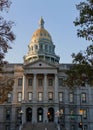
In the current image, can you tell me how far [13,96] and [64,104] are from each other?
12.3 m

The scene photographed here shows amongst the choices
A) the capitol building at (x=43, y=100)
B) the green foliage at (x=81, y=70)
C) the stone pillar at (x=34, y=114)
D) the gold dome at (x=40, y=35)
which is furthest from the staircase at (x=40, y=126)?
the green foliage at (x=81, y=70)

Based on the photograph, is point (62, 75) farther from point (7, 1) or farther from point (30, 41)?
point (7, 1)

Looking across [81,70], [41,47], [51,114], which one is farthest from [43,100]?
[81,70]

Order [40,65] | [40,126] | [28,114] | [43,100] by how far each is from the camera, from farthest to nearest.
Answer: [40,65] → [28,114] → [43,100] → [40,126]

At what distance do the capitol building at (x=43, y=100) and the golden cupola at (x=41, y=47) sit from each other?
16318mm

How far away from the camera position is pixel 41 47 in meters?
96.7

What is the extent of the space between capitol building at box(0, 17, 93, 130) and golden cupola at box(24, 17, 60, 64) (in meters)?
16.3

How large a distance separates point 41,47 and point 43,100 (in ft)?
87.4

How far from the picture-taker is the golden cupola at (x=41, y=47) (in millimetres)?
93938

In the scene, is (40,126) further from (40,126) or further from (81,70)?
(81,70)

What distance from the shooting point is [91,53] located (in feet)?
70.4

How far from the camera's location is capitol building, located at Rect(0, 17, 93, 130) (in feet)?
240

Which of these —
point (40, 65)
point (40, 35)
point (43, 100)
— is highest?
point (40, 35)

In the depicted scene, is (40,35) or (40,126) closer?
(40,126)
